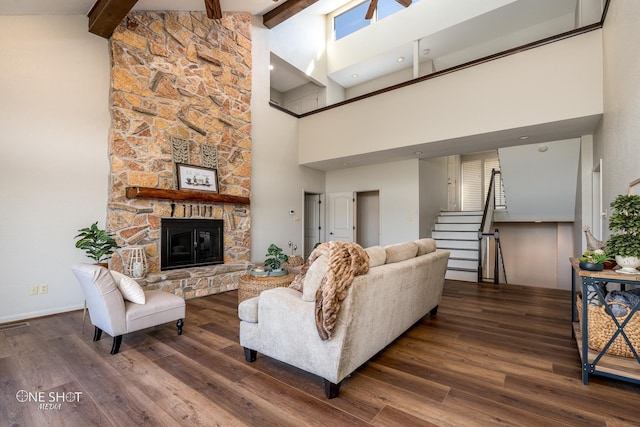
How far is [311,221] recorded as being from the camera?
828 cm

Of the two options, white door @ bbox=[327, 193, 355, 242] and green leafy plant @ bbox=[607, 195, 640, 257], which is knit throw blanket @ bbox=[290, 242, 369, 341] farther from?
white door @ bbox=[327, 193, 355, 242]

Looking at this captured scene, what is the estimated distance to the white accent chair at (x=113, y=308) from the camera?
8.42ft

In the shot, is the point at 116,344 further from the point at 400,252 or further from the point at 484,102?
the point at 484,102

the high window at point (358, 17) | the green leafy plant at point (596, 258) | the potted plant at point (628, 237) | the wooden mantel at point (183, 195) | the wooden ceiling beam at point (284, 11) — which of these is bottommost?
the green leafy plant at point (596, 258)

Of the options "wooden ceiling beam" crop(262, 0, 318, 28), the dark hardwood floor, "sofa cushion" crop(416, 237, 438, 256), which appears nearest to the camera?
the dark hardwood floor

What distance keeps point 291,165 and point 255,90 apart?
5.84 ft

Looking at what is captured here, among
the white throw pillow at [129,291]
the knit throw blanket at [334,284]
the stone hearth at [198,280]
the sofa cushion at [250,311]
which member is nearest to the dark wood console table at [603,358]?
the knit throw blanket at [334,284]

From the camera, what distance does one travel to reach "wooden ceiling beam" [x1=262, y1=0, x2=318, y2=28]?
5.53 metres

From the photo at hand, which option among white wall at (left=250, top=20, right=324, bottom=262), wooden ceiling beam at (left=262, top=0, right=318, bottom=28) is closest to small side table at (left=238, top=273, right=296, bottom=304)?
white wall at (left=250, top=20, right=324, bottom=262)

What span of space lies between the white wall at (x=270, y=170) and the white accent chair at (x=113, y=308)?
3169mm

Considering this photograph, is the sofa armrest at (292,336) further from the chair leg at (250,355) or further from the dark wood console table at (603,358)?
the dark wood console table at (603,358)

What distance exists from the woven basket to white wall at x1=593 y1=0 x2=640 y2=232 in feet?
3.48

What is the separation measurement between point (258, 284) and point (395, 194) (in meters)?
4.35

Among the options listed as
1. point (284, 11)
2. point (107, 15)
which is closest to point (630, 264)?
point (107, 15)
